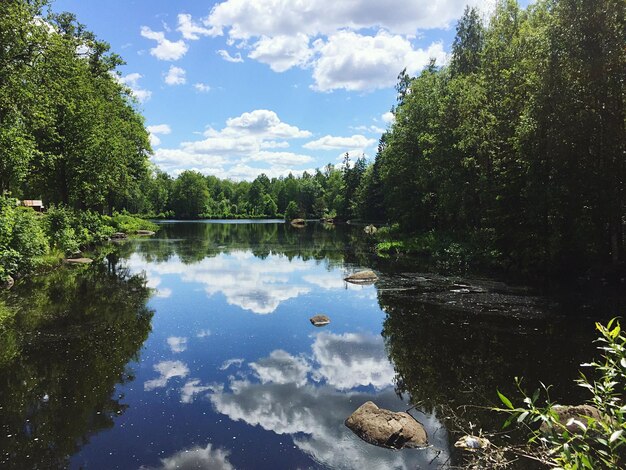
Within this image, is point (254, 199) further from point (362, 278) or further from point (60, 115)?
point (362, 278)

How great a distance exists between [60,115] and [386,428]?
36.1 meters

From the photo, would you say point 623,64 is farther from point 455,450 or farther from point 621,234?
point 455,450

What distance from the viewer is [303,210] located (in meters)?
136

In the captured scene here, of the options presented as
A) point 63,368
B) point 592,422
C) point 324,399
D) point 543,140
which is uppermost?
point 543,140

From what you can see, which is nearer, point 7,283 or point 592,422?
point 592,422

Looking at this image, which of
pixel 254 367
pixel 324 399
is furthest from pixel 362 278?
pixel 324 399

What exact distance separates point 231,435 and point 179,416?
1.41 meters

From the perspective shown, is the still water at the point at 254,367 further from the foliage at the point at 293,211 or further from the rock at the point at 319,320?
the foliage at the point at 293,211

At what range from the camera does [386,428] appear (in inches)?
336

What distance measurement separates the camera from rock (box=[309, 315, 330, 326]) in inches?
660

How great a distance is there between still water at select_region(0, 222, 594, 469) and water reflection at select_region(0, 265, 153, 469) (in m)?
0.04

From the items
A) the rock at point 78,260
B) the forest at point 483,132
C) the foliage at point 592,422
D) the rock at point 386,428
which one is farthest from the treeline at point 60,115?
the foliage at point 592,422

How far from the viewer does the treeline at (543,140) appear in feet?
67.5

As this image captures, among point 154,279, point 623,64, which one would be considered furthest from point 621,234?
point 154,279
